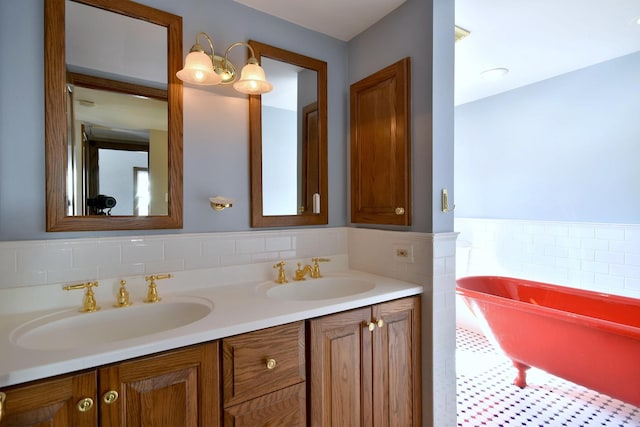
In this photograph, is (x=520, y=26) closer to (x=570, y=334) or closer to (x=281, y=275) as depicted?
(x=570, y=334)

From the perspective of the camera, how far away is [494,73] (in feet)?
8.21

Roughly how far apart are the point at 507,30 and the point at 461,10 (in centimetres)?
43

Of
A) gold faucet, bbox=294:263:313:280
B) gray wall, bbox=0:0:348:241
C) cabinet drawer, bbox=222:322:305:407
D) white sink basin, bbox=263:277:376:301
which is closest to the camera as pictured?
cabinet drawer, bbox=222:322:305:407

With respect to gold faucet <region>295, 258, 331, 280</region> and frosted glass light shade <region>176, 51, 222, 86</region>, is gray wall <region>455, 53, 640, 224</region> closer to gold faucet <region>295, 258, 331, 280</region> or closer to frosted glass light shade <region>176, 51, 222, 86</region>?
gold faucet <region>295, 258, 331, 280</region>

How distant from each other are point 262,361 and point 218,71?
1331 millimetres

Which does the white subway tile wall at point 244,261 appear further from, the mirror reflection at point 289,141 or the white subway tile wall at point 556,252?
the white subway tile wall at point 556,252

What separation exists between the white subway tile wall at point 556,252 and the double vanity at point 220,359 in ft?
6.28

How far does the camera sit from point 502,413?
75.0 inches

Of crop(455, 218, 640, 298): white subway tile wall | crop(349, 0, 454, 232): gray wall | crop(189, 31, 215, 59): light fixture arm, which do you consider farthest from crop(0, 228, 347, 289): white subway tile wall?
crop(455, 218, 640, 298): white subway tile wall

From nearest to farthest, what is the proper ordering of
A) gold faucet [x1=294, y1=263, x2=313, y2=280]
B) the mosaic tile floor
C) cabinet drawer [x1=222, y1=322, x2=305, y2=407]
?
cabinet drawer [x1=222, y1=322, x2=305, y2=407] → gold faucet [x1=294, y1=263, x2=313, y2=280] → the mosaic tile floor

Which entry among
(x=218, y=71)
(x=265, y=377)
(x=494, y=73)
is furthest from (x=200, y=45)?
(x=494, y=73)

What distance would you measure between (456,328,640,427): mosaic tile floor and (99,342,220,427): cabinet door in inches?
63.0

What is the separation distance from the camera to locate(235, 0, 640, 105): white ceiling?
5.45ft

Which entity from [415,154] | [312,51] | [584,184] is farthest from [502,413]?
[312,51]
